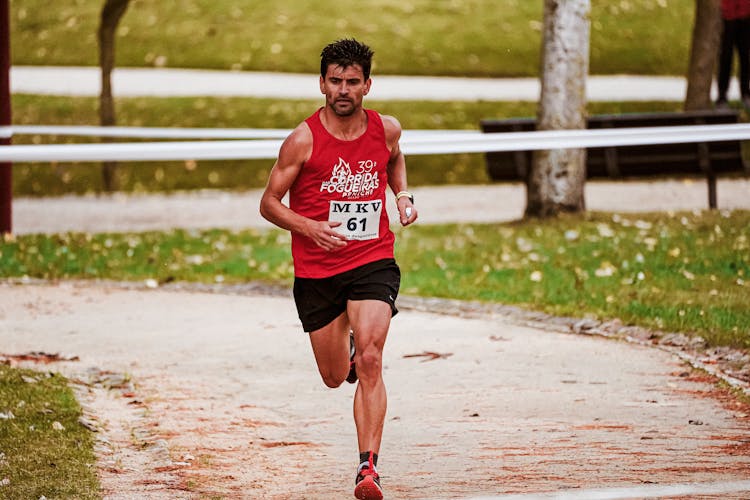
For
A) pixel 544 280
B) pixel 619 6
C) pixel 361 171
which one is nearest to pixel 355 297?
pixel 361 171

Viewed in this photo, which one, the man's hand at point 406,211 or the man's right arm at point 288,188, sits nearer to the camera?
the man's right arm at point 288,188

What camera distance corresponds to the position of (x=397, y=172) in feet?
20.3

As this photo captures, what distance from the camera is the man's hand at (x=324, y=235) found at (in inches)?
222

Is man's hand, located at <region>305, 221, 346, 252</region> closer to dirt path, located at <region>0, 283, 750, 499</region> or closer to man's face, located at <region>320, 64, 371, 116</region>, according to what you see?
man's face, located at <region>320, 64, 371, 116</region>

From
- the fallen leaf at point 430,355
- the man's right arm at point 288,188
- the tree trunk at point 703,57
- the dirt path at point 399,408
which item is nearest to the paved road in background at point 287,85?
the tree trunk at point 703,57

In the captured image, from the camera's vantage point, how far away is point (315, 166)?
5715mm

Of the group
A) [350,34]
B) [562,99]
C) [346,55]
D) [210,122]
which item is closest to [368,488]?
[346,55]

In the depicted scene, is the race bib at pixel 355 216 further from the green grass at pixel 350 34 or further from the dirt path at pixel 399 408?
the green grass at pixel 350 34

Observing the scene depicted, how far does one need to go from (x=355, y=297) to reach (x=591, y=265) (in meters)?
6.03

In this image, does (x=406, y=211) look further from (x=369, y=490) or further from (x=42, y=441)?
(x=42, y=441)

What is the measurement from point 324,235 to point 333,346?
70 cm

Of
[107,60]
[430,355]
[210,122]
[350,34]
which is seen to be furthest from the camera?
[350,34]

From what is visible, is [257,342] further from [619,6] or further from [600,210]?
[619,6]

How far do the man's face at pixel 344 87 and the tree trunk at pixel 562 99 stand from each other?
896cm
